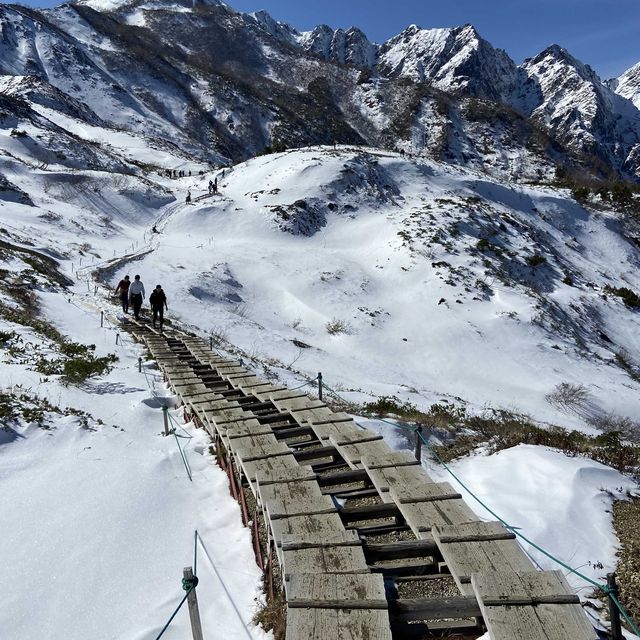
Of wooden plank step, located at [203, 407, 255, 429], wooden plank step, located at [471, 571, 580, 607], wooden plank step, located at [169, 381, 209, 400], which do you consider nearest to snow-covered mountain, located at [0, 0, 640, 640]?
wooden plank step, located at [169, 381, 209, 400]

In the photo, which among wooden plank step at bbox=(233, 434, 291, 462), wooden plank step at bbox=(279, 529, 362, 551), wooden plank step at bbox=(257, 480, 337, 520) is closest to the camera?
wooden plank step at bbox=(279, 529, 362, 551)

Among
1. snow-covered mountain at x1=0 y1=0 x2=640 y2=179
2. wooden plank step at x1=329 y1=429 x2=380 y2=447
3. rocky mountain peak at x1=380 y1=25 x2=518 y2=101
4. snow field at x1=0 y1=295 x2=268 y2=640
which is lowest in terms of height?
snow field at x1=0 y1=295 x2=268 y2=640

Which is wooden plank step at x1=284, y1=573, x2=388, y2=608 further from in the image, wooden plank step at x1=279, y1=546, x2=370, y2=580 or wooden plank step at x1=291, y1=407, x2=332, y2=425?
wooden plank step at x1=291, y1=407, x2=332, y2=425

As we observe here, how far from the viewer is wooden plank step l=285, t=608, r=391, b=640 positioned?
2816mm

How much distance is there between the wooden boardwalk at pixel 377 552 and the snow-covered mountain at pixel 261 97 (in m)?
84.2

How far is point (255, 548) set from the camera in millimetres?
4988

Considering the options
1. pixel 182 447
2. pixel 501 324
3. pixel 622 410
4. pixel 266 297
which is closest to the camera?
pixel 182 447

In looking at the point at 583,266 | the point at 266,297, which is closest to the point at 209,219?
the point at 266,297

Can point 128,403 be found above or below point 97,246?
below

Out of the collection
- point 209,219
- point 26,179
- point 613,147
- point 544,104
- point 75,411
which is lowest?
point 75,411

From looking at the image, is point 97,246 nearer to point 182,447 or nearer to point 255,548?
point 182,447

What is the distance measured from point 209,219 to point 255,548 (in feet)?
132

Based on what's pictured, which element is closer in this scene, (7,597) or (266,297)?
(7,597)

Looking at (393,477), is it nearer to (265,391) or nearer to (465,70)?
(265,391)
